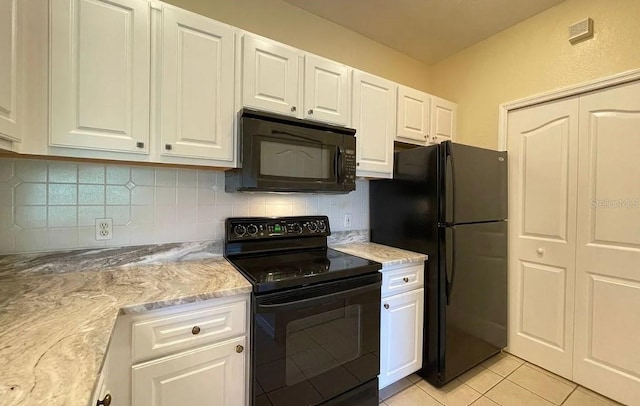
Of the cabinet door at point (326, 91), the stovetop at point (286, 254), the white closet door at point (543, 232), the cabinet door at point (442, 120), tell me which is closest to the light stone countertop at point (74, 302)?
the stovetop at point (286, 254)

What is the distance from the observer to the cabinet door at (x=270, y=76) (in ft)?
5.03

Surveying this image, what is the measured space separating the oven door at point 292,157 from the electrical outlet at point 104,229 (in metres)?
0.78

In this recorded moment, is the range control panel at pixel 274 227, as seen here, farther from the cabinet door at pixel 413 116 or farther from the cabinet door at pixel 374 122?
the cabinet door at pixel 413 116

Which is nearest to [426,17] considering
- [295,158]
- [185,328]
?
[295,158]

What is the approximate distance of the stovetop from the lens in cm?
135

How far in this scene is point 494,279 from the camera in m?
2.14

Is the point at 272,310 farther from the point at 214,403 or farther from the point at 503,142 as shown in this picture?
the point at 503,142

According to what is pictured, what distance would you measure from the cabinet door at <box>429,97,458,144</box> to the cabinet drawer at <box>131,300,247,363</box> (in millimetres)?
2089

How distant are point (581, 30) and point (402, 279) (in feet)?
6.95

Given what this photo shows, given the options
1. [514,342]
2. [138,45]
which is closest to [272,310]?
[138,45]

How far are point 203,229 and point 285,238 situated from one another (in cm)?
53

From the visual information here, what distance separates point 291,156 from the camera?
1.62m

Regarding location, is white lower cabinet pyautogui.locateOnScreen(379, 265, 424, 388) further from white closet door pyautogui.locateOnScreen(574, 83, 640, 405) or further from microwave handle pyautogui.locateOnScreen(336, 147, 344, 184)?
white closet door pyautogui.locateOnScreen(574, 83, 640, 405)

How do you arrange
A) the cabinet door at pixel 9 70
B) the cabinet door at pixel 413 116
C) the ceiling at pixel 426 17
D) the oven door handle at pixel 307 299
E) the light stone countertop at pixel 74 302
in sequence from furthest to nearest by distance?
the cabinet door at pixel 413 116 → the ceiling at pixel 426 17 → the oven door handle at pixel 307 299 → the cabinet door at pixel 9 70 → the light stone countertop at pixel 74 302
